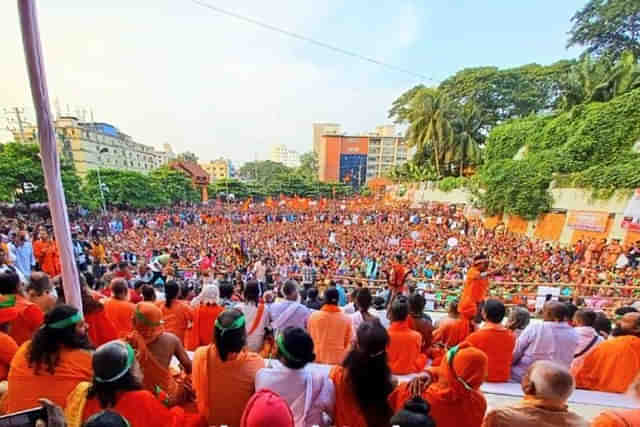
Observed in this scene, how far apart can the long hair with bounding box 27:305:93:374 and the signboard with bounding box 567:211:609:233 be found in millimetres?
15175

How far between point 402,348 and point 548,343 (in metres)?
1.19

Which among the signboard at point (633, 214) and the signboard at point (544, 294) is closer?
the signboard at point (544, 294)

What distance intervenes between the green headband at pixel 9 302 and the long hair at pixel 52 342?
1.07 m

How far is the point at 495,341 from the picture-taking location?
8.13ft

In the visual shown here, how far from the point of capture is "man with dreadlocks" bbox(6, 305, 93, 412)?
1.51 m

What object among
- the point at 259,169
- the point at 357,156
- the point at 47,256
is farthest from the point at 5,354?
the point at 259,169

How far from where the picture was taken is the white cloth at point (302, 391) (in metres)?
1.62

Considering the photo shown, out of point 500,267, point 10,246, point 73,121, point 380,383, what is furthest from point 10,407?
point 73,121

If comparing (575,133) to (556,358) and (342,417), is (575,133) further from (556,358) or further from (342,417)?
(342,417)

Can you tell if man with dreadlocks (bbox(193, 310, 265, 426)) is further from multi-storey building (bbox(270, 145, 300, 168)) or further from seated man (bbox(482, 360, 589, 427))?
multi-storey building (bbox(270, 145, 300, 168))

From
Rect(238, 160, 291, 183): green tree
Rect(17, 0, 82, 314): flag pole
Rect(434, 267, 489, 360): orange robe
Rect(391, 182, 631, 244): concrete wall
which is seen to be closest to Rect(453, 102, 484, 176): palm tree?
Rect(391, 182, 631, 244): concrete wall

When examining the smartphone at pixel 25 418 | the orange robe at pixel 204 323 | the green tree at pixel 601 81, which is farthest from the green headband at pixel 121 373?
the green tree at pixel 601 81

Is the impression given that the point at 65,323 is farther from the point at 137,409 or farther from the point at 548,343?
the point at 548,343

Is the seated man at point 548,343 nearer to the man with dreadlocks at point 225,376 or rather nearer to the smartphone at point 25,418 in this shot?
the man with dreadlocks at point 225,376
